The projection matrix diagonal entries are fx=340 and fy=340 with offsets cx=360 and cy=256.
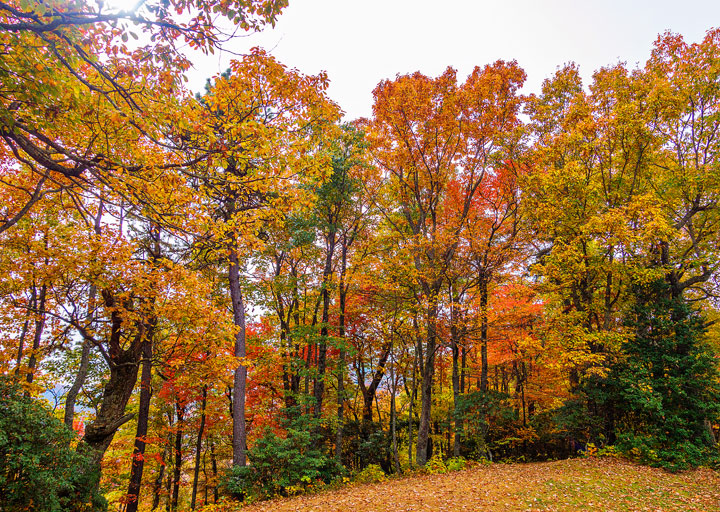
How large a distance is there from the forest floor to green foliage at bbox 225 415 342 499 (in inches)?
23.6

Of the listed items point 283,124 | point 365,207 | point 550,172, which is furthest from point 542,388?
point 283,124

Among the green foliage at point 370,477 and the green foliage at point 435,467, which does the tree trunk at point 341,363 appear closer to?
the green foliage at point 370,477

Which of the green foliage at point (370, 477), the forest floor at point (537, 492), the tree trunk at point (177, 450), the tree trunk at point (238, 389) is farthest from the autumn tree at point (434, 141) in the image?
the tree trunk at point (177, 450)

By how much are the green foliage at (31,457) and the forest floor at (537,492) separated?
3.86 meters

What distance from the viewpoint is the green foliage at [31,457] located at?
495 cm

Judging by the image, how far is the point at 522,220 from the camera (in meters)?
14.2

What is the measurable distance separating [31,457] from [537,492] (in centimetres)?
920

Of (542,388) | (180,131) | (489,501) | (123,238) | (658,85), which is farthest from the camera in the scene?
(542,388)

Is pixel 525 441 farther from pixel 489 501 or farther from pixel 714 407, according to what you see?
pixel 489 501

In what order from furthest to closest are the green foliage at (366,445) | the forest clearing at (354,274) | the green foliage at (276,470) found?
the green foliage at (366,445)
the green foliage at (276,470)
the forest clearing at (354,274)

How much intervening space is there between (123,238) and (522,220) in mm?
13902

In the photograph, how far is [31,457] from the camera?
16.6 ft

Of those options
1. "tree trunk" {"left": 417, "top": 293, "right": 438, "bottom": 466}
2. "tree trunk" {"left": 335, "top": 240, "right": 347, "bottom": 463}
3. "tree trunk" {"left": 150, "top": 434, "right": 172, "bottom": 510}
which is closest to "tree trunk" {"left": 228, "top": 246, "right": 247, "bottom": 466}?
"tree trunk" {"left": 335, "top": 240, "right": 347, "bottom": 463}

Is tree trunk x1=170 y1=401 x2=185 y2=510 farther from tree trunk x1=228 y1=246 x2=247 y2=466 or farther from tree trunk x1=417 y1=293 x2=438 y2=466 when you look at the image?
tree trunk x1=417 y1=293 x2=438 y2=466
